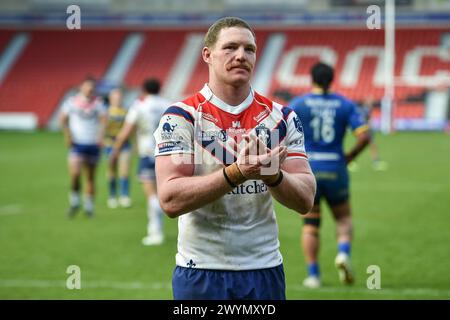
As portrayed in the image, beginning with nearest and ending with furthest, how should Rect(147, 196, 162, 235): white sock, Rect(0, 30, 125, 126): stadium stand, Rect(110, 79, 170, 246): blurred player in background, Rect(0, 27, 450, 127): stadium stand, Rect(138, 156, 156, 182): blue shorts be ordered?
Rect(147, 196, 162, 235): white sock < Rect(138, 156, 156, 182): blue shorts < Rect(110, 79, 170, 246): blurred player in background < Rect(0, 27, 450, 127): stadium stand < Rect(0, 30, 125, 126): stadium stand

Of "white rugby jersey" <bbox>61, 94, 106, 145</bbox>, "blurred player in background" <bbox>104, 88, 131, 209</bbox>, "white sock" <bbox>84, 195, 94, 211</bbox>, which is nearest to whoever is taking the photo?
"white rugby jersey" <bbox>61, 94, 106, 145</bbox>

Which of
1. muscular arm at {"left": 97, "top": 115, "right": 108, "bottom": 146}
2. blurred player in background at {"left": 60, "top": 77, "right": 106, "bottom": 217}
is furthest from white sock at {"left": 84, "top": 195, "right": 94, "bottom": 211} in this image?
muscular arm at {"left": 97, "top": 115, "right": 108, "bottom": 146}

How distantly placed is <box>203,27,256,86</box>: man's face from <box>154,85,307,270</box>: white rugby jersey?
0.65ft

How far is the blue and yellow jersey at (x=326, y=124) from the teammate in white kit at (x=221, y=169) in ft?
14.1

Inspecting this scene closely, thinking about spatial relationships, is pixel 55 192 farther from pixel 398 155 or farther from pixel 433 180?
pixel 398 155

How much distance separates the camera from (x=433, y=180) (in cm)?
1847

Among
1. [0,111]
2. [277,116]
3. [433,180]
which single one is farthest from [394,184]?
[0,111]

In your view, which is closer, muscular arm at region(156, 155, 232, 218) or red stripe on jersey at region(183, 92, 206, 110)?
muscular arm at region(156, 155, 232, 218)

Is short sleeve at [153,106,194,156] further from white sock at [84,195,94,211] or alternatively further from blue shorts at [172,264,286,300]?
white sock at [84,195,94,211]

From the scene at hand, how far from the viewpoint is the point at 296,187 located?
380cm

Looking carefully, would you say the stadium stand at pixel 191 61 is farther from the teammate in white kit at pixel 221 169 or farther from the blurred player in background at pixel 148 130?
the teammate in white kit at pixel 221 169

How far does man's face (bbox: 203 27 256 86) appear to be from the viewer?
3.86 meters

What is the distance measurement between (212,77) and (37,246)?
781 centimetres

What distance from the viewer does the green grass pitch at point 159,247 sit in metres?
8.46
